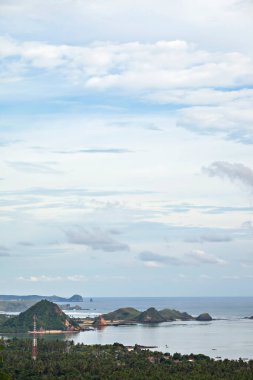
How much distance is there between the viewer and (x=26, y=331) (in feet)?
644

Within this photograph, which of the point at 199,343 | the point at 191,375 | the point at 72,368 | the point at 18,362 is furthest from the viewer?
the point at 199,343

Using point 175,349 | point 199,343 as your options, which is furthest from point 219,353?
point 199,343

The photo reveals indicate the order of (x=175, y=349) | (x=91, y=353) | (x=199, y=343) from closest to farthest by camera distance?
(x=91, y=353)
(x=175, y=349)
(x=199, y=343)

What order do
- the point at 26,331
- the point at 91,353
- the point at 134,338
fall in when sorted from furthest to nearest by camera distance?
the point at 26,331, the point at 134,338, the point at 91,353

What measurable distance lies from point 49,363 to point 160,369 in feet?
50.9

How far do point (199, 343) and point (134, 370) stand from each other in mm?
67827

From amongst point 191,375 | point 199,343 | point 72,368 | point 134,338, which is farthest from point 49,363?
point 134,338

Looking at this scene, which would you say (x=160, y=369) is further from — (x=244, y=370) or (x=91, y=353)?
(x=91, y=353)

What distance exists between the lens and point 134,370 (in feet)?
294

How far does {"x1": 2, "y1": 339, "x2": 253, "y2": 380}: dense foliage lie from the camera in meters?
85.0

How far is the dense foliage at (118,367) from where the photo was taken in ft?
279

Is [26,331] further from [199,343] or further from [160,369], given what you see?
[160,369]

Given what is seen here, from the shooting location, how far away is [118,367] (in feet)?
305

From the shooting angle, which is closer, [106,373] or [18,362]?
[106,373]
